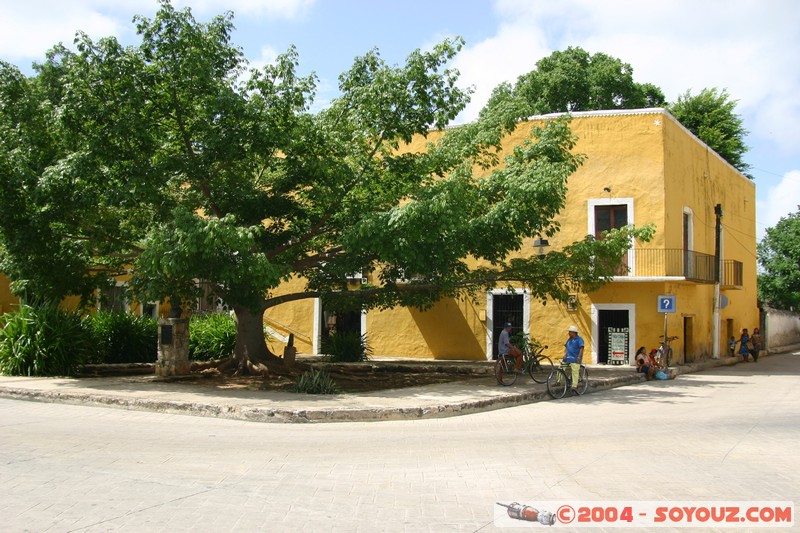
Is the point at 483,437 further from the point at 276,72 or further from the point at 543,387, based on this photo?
the point at 276,72

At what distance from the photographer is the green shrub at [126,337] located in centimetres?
1978

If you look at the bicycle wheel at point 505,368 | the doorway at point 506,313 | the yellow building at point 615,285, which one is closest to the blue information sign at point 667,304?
the yellow building at point 615,285

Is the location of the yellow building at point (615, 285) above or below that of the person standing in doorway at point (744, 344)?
above

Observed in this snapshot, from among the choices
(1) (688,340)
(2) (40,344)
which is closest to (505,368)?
(2) (40,344)

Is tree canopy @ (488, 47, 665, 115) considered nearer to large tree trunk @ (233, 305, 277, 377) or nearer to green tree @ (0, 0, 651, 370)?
green tree @ (0, 0, 651, 370)

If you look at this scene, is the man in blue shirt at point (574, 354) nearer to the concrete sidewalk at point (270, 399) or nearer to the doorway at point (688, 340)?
the concrete sidewalk at point (270, 399)

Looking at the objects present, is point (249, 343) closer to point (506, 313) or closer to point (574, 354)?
point (574, 354)

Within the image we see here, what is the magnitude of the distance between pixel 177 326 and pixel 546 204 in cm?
850

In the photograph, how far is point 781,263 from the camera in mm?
41094

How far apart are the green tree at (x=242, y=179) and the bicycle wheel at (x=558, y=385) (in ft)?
7.92

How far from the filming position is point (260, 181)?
17328 mm

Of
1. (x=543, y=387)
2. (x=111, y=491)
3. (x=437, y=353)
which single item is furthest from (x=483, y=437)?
(x=437, y=353)

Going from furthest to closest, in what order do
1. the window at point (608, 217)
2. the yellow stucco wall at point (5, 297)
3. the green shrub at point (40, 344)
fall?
the window at point (608, 217) < the yellow stucco wall at point (5, 297) < the green shrub at point (40, 344)

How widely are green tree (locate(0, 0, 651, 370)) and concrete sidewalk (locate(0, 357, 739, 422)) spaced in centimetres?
199
